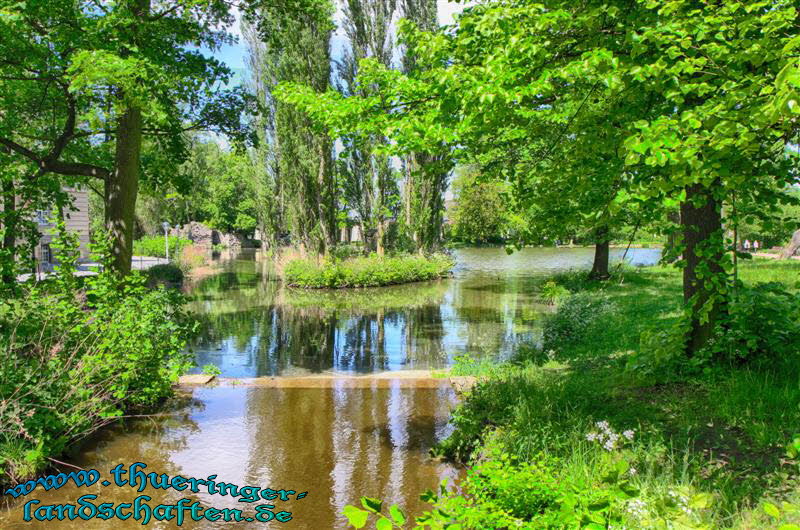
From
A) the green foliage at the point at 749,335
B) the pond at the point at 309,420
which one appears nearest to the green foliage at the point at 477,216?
the pond at the point at 309,420

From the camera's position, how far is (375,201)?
25.8 m

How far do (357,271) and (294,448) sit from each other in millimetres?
16918

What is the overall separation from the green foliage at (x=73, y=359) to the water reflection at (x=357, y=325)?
2.53 meters

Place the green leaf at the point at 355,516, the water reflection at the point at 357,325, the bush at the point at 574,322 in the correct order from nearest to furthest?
the green leaf at the point at 355,516, the bush at the point at 574,322, the water reflection at the point at 357,325

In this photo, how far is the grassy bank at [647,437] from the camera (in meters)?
2.71

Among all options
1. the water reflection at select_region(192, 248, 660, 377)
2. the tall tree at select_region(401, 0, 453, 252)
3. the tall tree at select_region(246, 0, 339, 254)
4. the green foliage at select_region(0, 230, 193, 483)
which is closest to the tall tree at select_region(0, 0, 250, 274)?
the green foliage at select_region(0, 230, 193, 483)

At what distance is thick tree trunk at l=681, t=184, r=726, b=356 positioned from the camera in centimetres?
454

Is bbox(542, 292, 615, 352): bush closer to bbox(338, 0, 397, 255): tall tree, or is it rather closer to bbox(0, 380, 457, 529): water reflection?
bbox(0, 380, 457, 529): water reflection

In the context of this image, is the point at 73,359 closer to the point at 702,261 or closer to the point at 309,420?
the point at 309,420

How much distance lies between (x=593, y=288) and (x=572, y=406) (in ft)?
39.0

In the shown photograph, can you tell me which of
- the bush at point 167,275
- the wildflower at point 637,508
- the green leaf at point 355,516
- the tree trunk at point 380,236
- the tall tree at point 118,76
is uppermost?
the tall tree at point 118,76

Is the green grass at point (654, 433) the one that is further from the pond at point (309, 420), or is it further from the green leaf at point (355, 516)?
the green leaf at point (355, 516)

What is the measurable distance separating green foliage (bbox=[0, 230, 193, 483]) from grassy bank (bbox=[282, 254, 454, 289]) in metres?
14.6

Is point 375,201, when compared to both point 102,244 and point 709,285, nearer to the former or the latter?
point 102,244
